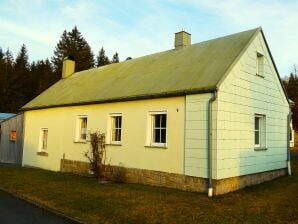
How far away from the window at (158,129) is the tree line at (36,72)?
4424 centimetres

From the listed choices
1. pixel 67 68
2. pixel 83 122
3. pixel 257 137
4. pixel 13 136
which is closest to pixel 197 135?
pixel 257 137

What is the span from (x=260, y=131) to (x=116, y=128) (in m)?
6.16

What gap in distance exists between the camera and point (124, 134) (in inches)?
555

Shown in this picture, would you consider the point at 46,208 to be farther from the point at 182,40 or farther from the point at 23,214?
the point at 182,40

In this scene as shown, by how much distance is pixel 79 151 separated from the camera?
16.6 metres

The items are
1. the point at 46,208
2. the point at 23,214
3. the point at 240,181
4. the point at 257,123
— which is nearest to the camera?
the point at 23,214

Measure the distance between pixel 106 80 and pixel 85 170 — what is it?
16.1 ft

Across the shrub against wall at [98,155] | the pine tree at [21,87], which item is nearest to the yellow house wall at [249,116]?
the shrub against wall at [98,155]

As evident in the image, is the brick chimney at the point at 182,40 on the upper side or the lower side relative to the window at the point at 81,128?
upper

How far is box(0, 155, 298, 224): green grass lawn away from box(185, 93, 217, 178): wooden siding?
2.93ft

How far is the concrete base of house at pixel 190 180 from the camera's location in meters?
11.0

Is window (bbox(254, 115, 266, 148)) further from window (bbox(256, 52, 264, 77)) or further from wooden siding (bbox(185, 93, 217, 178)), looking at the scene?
wooden siding (bbox(185, 93, 217, 178))

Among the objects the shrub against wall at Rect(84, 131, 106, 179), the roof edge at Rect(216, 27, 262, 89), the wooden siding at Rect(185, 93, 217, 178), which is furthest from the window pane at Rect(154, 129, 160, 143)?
the roof edge at Rect(216, 27, 262, 89)

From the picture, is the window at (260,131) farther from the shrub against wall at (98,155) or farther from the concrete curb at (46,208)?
the concrete curb at (46,208)
